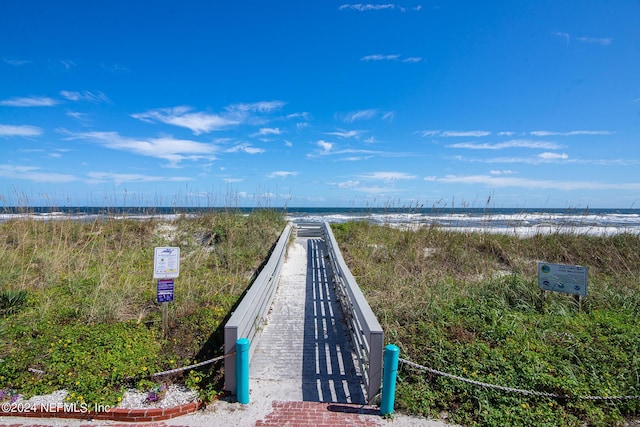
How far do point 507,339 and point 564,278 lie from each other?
84.6 inches

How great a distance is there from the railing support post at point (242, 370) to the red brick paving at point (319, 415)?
336 mm

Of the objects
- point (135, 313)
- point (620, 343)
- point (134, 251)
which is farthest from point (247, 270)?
point (620, 343)

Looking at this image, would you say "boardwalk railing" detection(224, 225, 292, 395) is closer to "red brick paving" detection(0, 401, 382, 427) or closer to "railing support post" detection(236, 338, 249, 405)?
"railing support post" detection(236, 338, 249, 405)

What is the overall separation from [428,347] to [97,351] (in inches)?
163

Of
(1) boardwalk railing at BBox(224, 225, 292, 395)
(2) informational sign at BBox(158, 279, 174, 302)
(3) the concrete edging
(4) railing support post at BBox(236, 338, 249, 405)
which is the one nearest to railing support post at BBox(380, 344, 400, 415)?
(4) railing support post at BBox(236, 338, 249, 405)

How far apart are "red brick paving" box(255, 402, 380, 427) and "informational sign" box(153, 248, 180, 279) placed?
2.25 meters

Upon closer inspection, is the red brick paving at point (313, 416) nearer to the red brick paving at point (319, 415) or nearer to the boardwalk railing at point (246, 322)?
the red brick paving at point (319, 415)

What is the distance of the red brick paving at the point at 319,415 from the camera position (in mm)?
3000

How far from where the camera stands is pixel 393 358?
2992mm

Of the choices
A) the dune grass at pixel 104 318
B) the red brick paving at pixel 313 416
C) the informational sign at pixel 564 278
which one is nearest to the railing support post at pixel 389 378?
the red brick paving at pixel 313 416

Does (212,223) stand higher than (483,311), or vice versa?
(212,223)

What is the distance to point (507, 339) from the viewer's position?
423 centimetres

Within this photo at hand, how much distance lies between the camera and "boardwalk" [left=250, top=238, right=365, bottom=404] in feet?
11.6

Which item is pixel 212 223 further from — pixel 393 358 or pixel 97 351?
pixel 393 358
